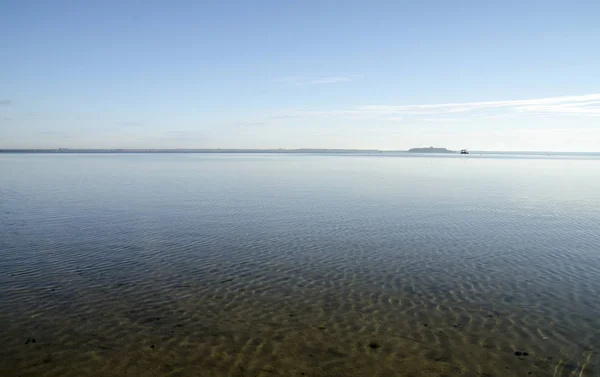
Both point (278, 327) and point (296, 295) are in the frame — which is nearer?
point (278, 327)

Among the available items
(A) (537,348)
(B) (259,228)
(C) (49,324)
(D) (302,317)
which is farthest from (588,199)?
(C) (49,324)

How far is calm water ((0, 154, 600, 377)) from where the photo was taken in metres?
8.70

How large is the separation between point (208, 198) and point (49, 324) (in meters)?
24.4

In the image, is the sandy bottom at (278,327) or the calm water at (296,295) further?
the calm water at (296,295)

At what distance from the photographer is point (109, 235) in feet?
65.7

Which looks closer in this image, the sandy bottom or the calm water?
the sandy bottom

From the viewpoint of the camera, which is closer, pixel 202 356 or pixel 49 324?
pixel 202 356

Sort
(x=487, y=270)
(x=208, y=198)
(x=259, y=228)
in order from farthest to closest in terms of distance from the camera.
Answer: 1. (x=208, y=198)
2. (x=259, y=228)
3. (x=487, y=270)

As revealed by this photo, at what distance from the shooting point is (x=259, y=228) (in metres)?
22.1

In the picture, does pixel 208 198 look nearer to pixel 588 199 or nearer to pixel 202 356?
pixel 202 356

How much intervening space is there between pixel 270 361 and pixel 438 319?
4859 mm

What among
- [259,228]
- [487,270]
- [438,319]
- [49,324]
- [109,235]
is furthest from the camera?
[259,228]

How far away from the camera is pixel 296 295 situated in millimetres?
12383

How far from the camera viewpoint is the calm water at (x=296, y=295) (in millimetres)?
8703
